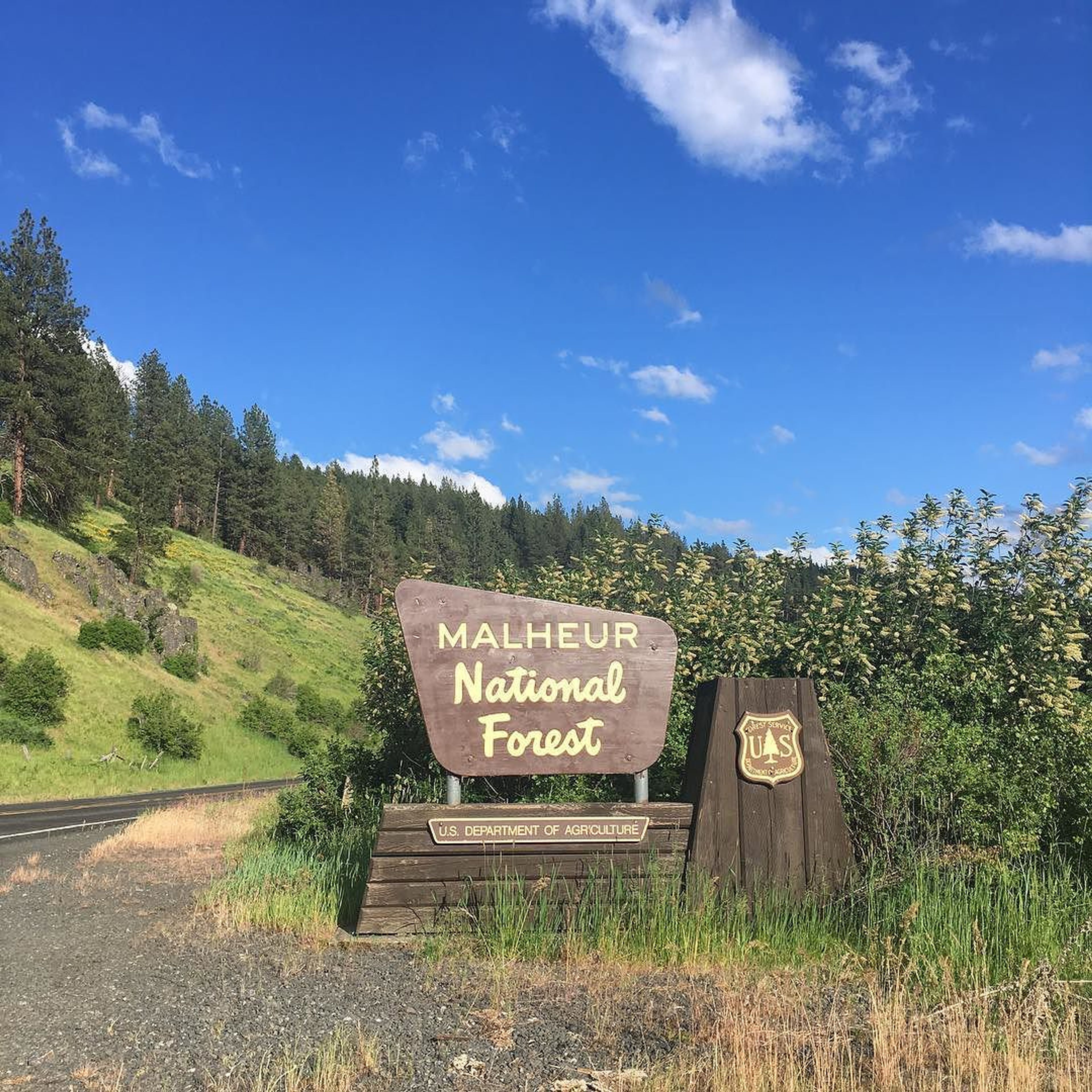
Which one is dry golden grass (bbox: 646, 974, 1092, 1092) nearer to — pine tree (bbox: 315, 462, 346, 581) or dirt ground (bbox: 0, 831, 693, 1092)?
dirt ground (bbox: 0, 831, 693, 1092)

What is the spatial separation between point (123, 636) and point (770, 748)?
35835 mm

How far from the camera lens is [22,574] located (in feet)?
119

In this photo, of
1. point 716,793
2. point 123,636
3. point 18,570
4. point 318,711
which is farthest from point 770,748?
point 318,711

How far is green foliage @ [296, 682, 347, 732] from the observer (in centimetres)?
4200

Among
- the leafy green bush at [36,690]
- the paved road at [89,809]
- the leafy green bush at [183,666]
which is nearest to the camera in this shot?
the paved road at [89,809]

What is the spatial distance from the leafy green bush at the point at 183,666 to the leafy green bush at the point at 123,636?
4.50 feet

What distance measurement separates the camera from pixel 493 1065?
12.3 ft

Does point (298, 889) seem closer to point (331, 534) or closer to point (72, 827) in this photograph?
point (72, 827)

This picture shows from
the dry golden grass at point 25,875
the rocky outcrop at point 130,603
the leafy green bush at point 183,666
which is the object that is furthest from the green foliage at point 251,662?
the dry golden grass at point 25,875

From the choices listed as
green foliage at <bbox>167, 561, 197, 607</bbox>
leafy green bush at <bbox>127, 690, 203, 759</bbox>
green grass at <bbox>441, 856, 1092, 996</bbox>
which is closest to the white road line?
green grass at <bbox>441, 856, 1092, 996</bbox>

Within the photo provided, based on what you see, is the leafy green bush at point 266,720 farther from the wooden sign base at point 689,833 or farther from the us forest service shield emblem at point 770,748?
the us forest service shield emblem at point 770,748

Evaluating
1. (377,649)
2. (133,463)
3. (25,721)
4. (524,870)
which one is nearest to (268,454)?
(133,463)

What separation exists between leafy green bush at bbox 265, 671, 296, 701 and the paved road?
54.4 feet

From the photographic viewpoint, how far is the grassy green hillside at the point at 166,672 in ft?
84.2
